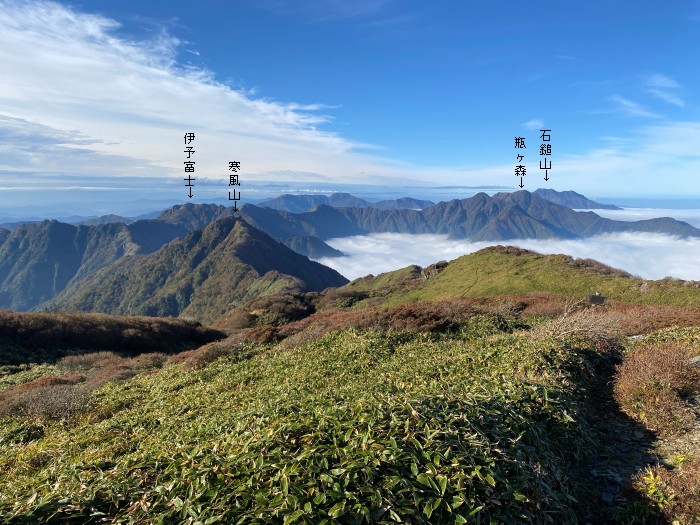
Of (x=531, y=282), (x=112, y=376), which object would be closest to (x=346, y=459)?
(x=112, y=376)

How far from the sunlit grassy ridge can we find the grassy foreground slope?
4155 cm

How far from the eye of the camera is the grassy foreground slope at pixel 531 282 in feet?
142

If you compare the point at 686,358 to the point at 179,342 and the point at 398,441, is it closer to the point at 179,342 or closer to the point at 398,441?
the point at 398,441

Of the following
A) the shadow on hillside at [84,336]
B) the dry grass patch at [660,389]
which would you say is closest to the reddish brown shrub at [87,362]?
the shadow on hillside at [84,336]

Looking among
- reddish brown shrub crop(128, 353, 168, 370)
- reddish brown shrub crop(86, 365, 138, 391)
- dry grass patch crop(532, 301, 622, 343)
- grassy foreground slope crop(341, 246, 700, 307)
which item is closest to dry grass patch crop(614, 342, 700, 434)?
dry grass patch crop(532, 301, 622, 343)

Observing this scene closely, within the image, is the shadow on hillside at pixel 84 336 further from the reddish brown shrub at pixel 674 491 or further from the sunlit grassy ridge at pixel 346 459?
the reddish brown shrub at pixel 674 491

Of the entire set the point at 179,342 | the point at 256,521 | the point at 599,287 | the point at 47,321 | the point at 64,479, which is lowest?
the point at 179,342

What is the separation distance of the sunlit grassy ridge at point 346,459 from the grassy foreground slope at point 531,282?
4155cm

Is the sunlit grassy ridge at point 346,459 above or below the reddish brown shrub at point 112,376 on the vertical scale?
above

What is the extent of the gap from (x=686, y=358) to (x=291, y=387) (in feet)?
38.5

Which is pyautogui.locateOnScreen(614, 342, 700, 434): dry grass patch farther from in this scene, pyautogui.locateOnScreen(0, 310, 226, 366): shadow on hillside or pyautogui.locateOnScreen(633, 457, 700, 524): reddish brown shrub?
pyautogui.locateOnScreen(0, 310, 226, 366): shadow on hillside

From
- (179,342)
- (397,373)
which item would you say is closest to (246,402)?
(397,373)

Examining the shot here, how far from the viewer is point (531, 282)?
6006 cm

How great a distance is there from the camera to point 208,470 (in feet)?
19.2
